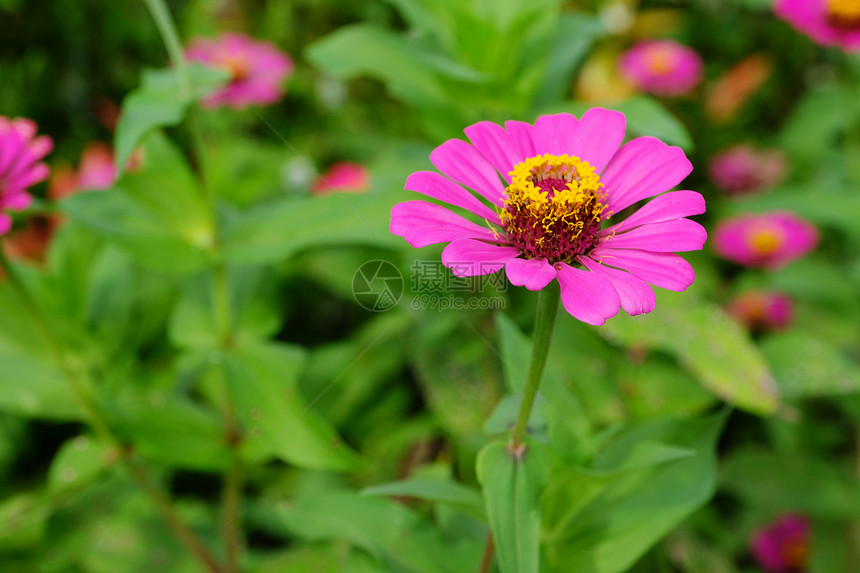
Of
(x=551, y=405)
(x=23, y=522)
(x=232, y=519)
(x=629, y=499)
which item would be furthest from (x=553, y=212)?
(x=23, y=522)

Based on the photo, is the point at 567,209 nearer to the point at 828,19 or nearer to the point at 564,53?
the point at 564,53

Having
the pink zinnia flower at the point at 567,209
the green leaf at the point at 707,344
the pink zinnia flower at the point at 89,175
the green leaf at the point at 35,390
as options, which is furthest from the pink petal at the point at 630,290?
the pink zinnia flower at the point at 89,175

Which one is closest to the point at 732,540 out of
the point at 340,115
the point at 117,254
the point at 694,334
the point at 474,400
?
the point at 694,334

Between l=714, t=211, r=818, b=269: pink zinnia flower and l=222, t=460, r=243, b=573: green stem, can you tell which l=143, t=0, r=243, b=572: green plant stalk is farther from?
l=714, t=211, r=818, b=269: pink zinnia flower

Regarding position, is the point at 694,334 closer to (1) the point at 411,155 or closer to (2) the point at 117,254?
(1) the point at 411,155

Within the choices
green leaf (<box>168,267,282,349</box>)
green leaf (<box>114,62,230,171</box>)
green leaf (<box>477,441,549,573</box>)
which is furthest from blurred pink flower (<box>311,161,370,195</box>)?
green leaf (<box>477,441,549,573</box>)

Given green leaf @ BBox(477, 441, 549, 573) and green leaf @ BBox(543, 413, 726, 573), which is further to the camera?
green leaf @ BBox(543, 413, 726, 573)
